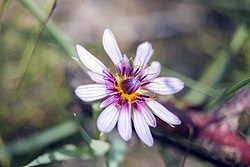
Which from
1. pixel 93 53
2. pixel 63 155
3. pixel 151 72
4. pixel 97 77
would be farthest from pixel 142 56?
pixel 93 53

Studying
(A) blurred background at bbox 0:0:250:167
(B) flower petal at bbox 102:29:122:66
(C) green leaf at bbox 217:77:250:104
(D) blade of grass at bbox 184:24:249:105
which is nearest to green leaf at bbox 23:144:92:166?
(A) blurred background at bbox 0:0:250:167

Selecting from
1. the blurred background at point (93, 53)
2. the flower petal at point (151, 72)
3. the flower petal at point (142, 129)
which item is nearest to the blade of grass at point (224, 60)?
the blurred background at point (93, 53)

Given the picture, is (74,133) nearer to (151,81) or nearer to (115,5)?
(151,81)

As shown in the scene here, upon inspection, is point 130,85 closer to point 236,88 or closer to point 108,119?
point 108,119

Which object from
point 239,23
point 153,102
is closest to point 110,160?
point 153,102

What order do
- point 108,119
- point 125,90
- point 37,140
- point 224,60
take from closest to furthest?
point 108,119 < point 125,90 < point 37,140 < point 224,60

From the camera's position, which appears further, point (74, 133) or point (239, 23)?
point (239, 23)

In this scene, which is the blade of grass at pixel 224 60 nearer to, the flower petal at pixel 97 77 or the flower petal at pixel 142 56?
the flower petal at pixel 142 56

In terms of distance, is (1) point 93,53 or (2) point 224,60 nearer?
(2) point 224,60
